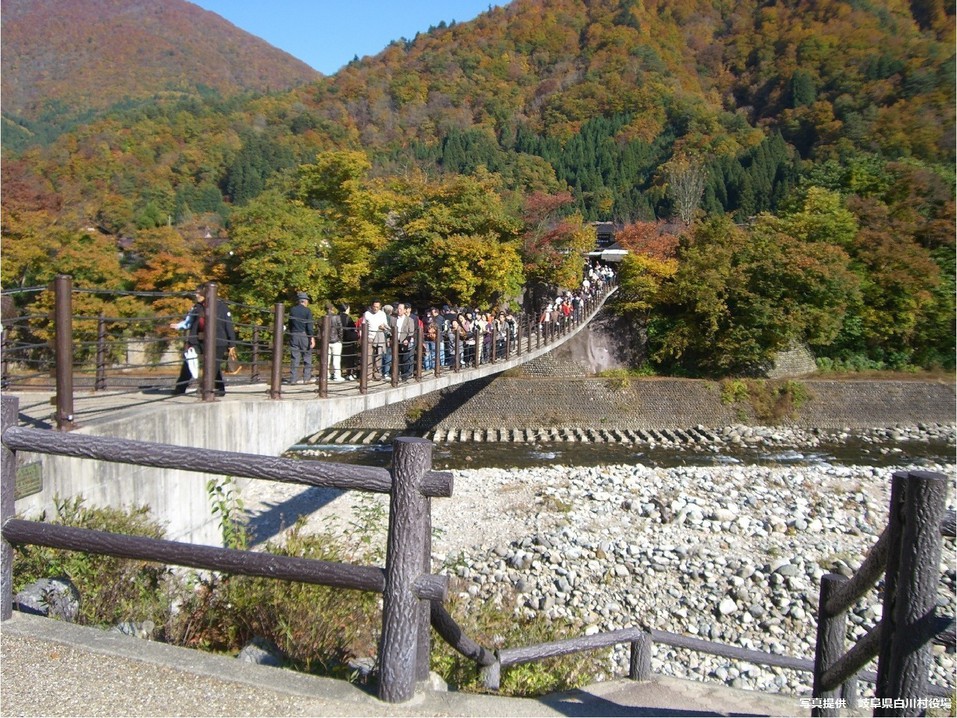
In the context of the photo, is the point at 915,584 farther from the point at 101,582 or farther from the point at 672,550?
the point at 672,550

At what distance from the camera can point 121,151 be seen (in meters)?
50.3

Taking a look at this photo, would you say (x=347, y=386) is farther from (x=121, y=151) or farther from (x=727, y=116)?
(x=727, y=116)

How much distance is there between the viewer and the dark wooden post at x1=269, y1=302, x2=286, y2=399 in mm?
7289

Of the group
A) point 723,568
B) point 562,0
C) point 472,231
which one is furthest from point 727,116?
point 723,568

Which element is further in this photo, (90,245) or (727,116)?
(727,116)

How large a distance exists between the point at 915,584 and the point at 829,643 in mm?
1232

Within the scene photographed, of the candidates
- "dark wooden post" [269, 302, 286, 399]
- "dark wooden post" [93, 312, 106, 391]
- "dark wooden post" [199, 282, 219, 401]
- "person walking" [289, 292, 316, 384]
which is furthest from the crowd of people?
"dark wooden post" [93, 312, 106, 391]

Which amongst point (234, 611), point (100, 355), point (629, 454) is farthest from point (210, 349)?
point (629, 454)

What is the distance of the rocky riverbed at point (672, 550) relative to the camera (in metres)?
7.96

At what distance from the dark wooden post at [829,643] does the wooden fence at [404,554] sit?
0.08 m

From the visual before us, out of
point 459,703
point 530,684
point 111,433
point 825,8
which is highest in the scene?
point 825,8

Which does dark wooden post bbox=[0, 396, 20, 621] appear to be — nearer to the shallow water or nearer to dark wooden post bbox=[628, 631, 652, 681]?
dark wooden post bbox=[628, 631, 652, 681]

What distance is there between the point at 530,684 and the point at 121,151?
183 ft

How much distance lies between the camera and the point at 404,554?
231cm
